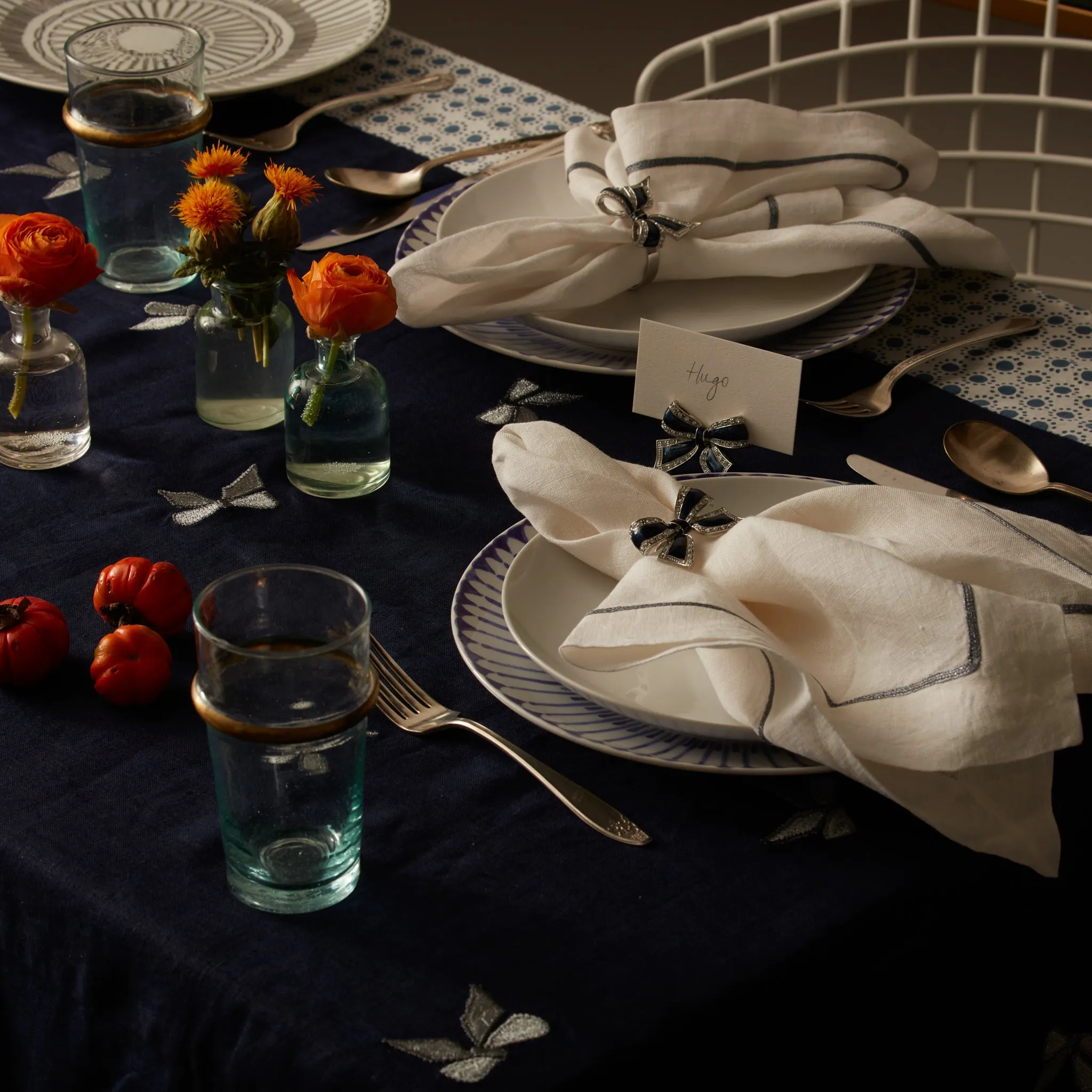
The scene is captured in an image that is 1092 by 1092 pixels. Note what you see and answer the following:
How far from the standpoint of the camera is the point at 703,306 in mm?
1156

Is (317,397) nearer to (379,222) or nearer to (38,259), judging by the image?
(38,259)

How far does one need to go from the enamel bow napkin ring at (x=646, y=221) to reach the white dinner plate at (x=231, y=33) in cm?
50

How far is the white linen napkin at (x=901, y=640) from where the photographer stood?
663mm

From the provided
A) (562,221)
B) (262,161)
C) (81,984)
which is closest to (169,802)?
(81,984)

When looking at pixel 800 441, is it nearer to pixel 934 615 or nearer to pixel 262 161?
pixel 934 615

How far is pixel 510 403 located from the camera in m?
1.09

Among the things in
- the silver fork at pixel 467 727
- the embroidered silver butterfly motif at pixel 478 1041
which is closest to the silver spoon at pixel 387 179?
the silver fork at pixel 467 727

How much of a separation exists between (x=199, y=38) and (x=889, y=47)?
2.27ft

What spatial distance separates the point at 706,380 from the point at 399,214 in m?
0.47

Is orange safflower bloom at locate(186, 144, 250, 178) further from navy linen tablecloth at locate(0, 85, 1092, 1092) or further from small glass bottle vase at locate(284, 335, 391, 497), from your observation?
navy linen tablecloth at locate(0, 85, 1092, 1092)

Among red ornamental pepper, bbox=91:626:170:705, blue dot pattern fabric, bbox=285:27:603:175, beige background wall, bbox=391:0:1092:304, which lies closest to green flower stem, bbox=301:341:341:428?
red ornamental pepper, bbox=91:626:170:705

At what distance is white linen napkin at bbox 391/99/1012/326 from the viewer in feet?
3.57

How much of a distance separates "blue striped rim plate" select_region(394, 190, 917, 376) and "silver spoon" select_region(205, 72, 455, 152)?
0.31m

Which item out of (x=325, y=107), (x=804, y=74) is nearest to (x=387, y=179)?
(x=325, y=107)
